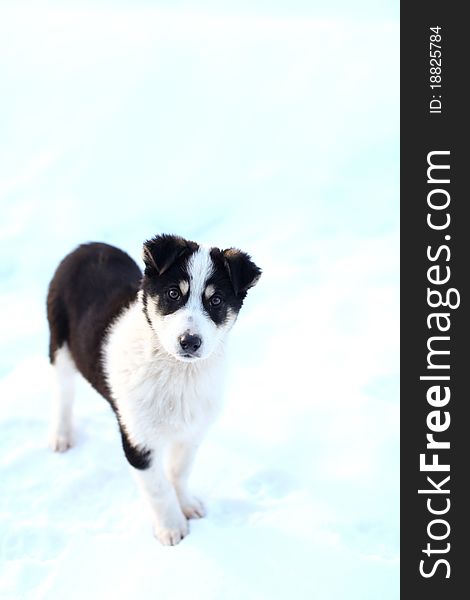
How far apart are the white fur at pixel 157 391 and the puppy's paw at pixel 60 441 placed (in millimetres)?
911

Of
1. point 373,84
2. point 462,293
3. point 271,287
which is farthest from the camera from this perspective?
point 373,84

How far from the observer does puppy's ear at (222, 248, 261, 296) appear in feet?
11.0

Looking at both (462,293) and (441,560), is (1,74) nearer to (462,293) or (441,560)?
(462,293)

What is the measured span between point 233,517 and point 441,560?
116 centimetres

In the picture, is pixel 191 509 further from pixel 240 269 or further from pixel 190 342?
pixel 240 269

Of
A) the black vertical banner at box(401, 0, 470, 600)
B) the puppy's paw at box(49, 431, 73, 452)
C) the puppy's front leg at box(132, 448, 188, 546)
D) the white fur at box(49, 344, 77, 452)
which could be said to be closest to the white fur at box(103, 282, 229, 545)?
the puppy's front leg at box(132, 448, 188, 546)

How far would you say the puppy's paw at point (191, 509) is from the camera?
13.2 ft

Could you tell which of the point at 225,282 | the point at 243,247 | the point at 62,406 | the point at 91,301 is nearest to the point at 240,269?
the point at 225,282

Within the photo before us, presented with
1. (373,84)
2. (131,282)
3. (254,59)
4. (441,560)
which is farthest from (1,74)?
(441,560)

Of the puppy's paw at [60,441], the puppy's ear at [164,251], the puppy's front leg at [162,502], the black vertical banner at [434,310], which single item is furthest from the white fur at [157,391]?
the black vertical banner at [434,310]

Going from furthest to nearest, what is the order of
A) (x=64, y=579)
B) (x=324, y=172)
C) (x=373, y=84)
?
(x=373, y=84), (x=324, y=172), (x=64, y=579)

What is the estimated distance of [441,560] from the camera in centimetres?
370

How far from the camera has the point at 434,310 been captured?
4.31 meters

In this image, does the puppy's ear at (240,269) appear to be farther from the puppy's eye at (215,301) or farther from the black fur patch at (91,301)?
the black fur patch at (91,301)
